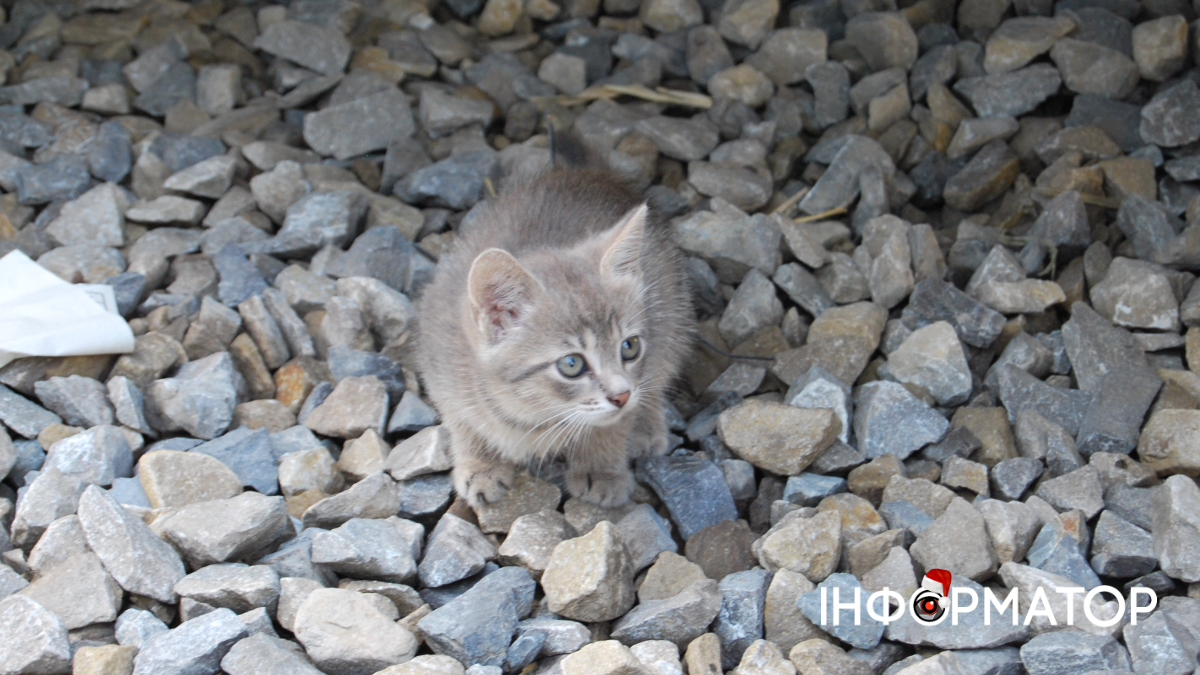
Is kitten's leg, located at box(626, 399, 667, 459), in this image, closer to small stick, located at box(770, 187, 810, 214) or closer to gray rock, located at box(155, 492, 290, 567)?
gray rock, located at box(155, 492, 290, 567)

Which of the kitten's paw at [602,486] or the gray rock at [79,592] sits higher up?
the gray rock at [79,592]

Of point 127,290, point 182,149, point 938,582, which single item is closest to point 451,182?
point 182,149

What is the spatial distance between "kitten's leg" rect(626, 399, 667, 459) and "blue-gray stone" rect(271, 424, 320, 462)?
911mm

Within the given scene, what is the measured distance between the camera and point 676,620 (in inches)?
86.4

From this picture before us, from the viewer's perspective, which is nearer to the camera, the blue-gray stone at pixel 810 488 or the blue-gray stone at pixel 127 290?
the blue-gray stone at pixel 810 488

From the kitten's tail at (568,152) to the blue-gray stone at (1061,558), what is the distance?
191 cm

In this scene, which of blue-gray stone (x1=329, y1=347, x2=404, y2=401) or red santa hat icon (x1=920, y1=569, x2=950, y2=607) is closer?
red santa hat icon (x1=920, y1=569, x2=950, y2=607)

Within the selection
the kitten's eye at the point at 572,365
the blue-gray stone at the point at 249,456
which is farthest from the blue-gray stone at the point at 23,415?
the kitten's eye at the point at 572,365

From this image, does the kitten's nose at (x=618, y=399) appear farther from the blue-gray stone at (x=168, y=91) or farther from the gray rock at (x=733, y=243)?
the blue-gray stone at (x=168, y=91)

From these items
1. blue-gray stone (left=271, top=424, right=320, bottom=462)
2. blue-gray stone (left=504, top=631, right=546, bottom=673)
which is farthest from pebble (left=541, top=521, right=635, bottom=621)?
blue-gray stone (left=271, top=424, right=320, bottom=462)

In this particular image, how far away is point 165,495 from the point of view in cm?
252

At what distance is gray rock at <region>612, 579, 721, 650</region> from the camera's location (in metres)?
2.19

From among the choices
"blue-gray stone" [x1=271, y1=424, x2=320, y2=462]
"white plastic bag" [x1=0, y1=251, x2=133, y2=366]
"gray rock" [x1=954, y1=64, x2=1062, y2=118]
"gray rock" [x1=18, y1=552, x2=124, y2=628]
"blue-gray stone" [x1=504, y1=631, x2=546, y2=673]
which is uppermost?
"gray rock" [x1=954, y1=64, x2=1062, y2=118]

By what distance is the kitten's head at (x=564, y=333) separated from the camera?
8.05ft
